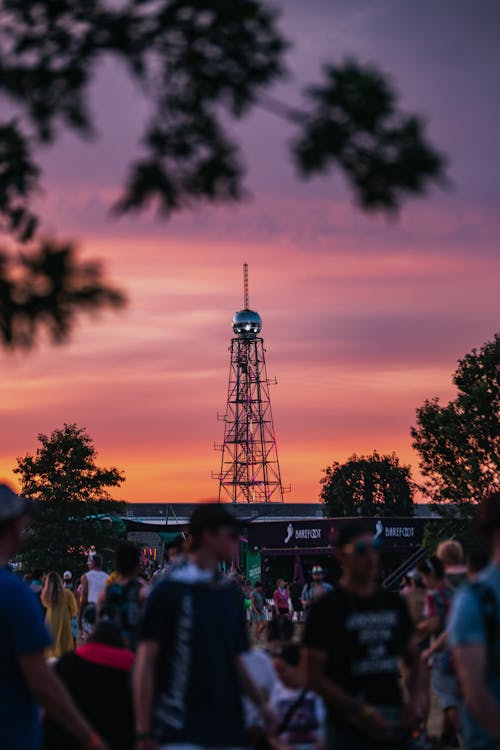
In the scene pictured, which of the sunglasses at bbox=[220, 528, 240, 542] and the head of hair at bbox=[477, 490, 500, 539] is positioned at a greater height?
the sunglasses at bbox=[220, 528, 240, 542]

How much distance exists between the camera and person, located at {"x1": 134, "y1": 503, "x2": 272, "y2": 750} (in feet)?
18.1

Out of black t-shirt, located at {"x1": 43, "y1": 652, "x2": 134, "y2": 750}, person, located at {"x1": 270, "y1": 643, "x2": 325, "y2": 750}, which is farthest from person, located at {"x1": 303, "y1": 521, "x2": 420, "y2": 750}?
black t-shirt, located at {"x1": 43, "y1": 652, "x2": 134, "y2": 750}

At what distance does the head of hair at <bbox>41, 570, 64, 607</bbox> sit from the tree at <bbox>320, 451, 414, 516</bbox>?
103821 millimetres

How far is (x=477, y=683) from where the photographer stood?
15.9 feet

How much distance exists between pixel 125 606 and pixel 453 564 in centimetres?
312

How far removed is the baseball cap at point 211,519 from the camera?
5895 millimetres

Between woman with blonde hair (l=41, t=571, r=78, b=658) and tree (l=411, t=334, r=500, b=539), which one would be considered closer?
woman with blonde hair (l=41, t=571, r=78, b=658)

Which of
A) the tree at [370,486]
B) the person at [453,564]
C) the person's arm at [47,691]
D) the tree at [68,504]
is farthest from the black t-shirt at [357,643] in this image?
the tree at [370,486]

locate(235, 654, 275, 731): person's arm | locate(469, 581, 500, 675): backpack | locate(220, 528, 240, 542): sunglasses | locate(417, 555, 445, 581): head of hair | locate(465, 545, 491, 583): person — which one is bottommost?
locate(235, 654, 275, 731): person's arm

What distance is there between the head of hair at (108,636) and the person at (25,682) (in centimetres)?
236

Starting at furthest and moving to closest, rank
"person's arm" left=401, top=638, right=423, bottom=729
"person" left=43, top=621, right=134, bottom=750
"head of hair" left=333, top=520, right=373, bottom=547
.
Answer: "person" left=43, top=621, right=134, bottom=750, "head of hair" left=333, top=520, right=373, bottom=547, "person's arm" left=401, top=638, right=423, bottom=729

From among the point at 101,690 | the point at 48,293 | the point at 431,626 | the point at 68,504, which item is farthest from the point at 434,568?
the point at 68,504

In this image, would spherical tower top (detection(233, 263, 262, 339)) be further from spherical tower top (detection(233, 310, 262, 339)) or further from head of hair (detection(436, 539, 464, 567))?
head of hair (detection(436, 539, 464, 567))

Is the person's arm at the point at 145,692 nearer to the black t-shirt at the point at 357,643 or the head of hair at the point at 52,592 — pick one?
the black t-shirt at the point at 357,643
